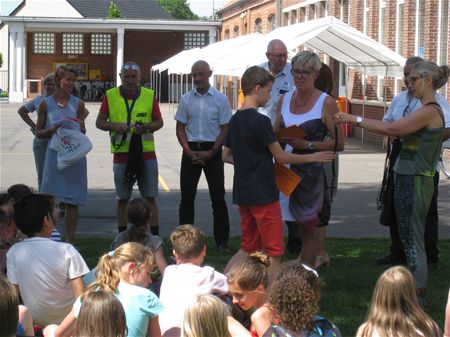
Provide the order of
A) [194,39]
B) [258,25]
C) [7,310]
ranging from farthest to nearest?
[194,39], [258,25], [7,310]

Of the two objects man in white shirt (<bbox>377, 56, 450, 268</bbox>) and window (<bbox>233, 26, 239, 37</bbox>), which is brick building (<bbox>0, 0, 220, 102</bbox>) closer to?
window (<bbox>233, 26, 239, 37</bbox>)

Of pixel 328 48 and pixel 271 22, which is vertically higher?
pixel 271 22

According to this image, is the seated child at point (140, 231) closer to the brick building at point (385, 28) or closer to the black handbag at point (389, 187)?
the black handbag at point (389, 187)

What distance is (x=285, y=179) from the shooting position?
7469 millimetres

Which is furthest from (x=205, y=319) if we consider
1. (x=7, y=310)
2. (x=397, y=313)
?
(x=397, y=313)

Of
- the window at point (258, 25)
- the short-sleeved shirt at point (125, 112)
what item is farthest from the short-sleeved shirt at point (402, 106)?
the window at point (258, 25)

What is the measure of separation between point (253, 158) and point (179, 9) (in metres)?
166

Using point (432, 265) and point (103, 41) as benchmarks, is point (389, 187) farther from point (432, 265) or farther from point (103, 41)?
point (103, 41)

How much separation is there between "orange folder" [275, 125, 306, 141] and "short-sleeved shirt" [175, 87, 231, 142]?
240 centimetres

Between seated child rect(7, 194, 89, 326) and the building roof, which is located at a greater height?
the building roof

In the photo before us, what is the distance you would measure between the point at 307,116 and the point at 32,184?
32.8ft

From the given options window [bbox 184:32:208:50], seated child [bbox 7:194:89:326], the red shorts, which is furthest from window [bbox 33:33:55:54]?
seated child [bbox 7:194:89:326]

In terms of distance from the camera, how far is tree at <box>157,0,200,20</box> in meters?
169

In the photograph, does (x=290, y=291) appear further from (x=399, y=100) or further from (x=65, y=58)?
(x=65, y=58)
